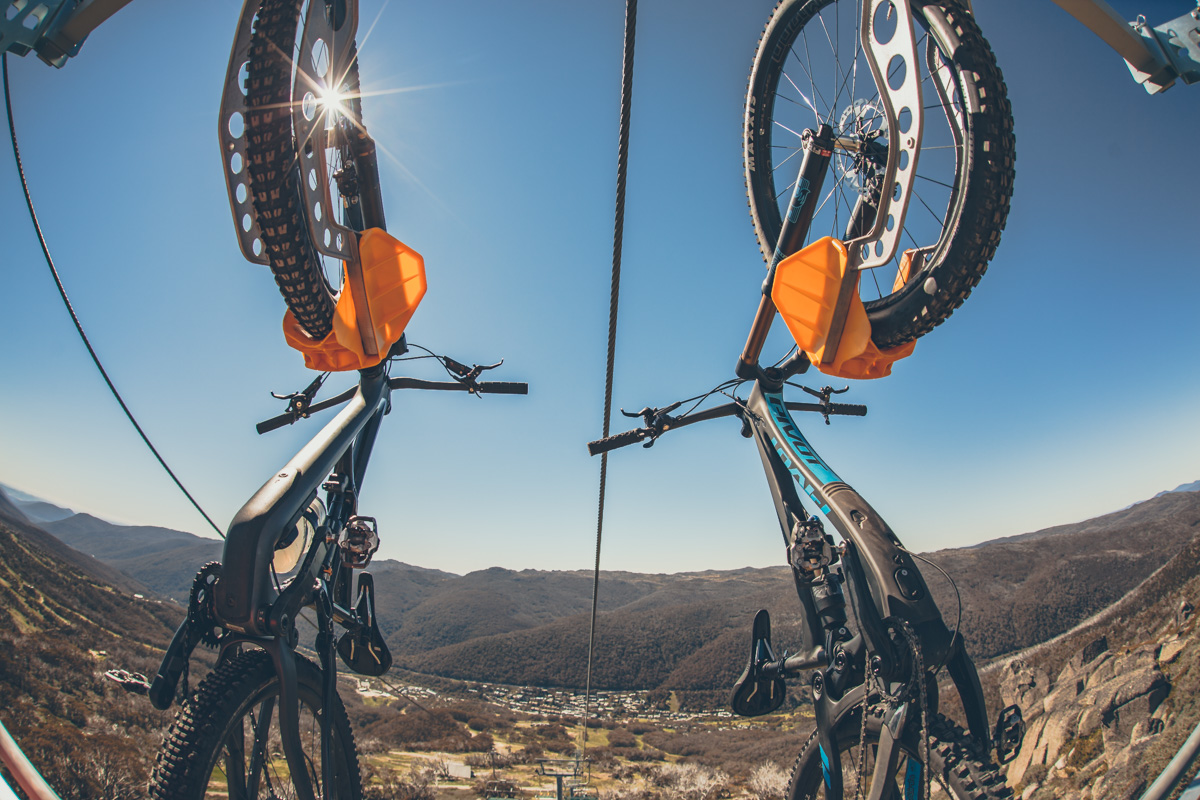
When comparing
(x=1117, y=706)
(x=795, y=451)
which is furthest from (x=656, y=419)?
(x=1117, y=706)

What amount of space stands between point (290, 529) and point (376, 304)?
1.48 metres

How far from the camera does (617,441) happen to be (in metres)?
4.45

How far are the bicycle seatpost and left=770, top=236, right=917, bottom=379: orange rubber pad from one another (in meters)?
0.19

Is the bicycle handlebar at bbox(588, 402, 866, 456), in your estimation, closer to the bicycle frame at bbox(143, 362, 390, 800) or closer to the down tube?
the down tube

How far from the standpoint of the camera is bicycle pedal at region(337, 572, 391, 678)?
322cm

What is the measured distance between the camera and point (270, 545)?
7.36 ft


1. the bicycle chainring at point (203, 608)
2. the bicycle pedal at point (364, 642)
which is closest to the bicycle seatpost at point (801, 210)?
the bicycle pedal at point (364, 642)

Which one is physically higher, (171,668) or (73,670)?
(171,668)

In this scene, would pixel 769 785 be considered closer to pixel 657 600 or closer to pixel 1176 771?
pixel 1176 771

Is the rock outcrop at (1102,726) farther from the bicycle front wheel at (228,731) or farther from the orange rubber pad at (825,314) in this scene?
the bicycle front wheel at (228,731)

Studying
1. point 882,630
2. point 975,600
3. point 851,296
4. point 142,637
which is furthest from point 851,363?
point 975,600

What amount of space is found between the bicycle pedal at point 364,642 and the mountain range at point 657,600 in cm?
72

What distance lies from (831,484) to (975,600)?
2757 cm

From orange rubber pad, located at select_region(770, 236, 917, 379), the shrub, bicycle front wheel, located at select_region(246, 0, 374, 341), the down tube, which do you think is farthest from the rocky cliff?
bicycle front wheel, located at select_region(246, 0, 374, 341)
